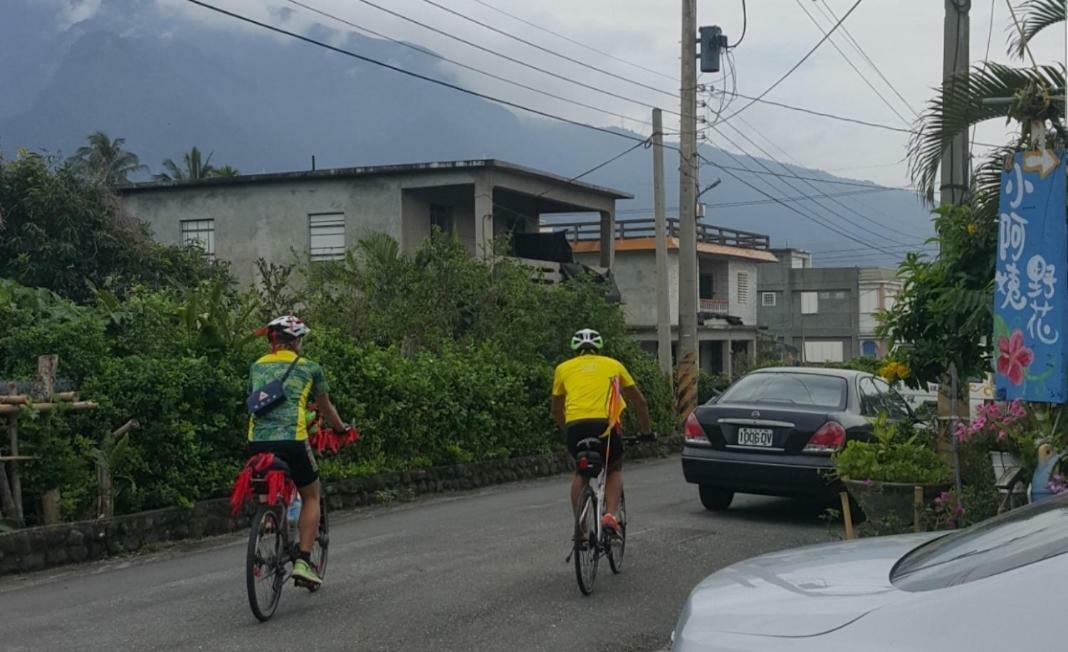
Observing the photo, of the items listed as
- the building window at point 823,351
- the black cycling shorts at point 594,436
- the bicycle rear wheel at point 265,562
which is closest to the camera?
the bicycle rear wheel at point 265,562

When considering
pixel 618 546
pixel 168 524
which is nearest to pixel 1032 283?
pixel 618 546

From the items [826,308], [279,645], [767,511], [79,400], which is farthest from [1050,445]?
[826,308]

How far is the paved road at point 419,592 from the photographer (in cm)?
687

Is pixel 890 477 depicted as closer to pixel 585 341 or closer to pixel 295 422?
pixel 585 341

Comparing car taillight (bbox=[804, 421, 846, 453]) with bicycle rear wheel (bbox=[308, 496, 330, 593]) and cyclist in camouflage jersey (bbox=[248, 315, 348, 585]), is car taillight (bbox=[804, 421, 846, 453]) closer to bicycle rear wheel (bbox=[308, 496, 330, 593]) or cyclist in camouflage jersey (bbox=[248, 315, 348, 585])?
bicycle rear wheel (bbox=[308, 496, 330, 593])

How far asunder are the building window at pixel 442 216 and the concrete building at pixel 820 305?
36.8 m

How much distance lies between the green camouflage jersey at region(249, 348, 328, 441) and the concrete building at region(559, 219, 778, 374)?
35.6m

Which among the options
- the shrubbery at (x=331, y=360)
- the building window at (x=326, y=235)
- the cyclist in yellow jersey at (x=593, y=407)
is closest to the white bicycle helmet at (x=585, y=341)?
the cyclist in yellow jersey at (x=593, y=407)

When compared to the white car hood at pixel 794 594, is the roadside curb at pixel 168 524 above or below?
below

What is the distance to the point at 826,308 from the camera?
6762 centimetres

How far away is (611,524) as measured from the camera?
827 cm

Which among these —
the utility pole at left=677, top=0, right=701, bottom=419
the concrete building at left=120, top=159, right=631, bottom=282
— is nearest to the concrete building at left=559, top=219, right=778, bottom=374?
the concrete building at left=120, top=159, right=631, bottom=282

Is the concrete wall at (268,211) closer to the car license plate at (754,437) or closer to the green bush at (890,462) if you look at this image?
the car license plate at (754,437)

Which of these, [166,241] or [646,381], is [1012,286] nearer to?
[646,381]
